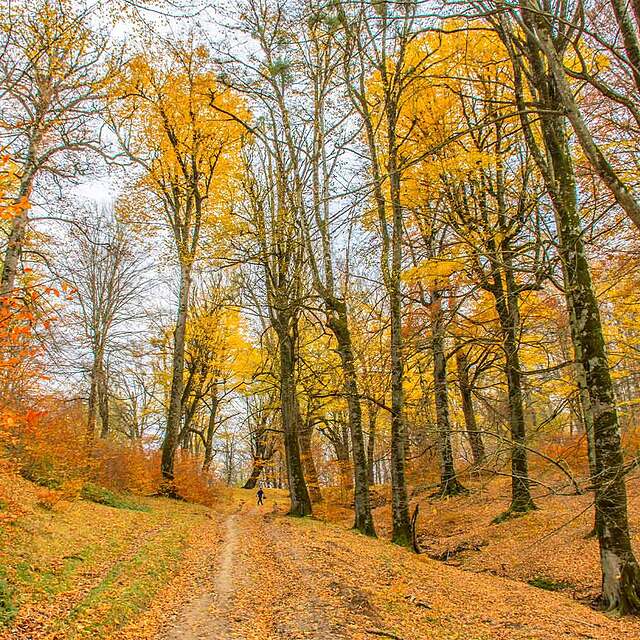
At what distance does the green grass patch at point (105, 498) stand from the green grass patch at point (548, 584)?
9.29m

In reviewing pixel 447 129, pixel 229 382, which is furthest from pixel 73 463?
pixel 229 382

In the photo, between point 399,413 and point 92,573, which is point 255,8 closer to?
point 399,413

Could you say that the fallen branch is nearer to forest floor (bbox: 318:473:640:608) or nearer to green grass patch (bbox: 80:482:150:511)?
forest floor (bbox: 318:473:640:608)

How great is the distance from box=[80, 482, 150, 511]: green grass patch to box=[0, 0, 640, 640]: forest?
103 mm

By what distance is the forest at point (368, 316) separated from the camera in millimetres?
5086

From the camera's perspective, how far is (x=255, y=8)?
12953mm

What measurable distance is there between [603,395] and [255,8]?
1322cm

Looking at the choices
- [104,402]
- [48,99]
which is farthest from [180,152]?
[104,402]

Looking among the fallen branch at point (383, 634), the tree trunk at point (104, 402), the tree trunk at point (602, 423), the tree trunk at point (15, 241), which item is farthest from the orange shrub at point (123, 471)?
the tree trunk at point (602, 423)

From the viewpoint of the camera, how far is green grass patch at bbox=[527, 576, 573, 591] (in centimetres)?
752

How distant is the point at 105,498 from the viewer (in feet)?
37.8

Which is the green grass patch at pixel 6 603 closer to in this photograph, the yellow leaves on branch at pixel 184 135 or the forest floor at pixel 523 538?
the forest floor at pixel 523 538

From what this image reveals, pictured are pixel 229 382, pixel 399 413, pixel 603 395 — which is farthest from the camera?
pixel 229 382

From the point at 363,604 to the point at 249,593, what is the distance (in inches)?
59.0
